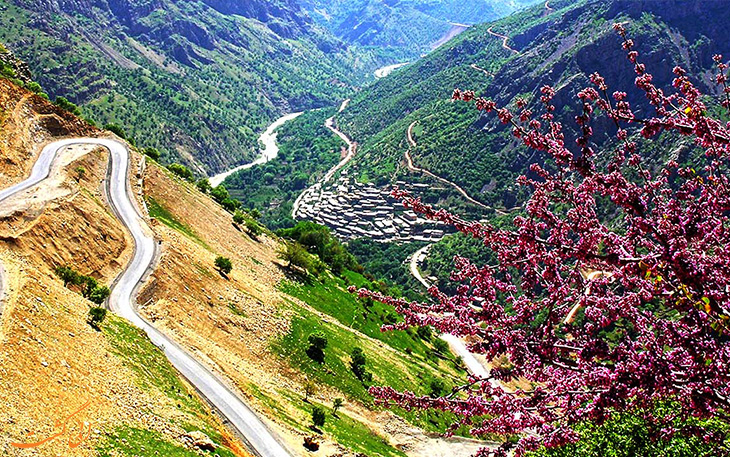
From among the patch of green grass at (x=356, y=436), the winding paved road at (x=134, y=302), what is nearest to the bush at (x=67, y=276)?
the winding paved road at (x=134, y=302)

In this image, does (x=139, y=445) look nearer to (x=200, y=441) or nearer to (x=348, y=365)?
(x=200, y=441)

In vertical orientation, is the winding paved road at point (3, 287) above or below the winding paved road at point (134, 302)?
below

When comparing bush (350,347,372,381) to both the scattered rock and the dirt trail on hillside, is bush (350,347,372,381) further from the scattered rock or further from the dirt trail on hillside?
the dirt trail on hillside

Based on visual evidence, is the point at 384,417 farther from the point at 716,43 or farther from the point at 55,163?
the point at 716,43

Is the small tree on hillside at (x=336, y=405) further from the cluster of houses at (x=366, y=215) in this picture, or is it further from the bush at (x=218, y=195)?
the cluster of houses at (x=366, y=215)

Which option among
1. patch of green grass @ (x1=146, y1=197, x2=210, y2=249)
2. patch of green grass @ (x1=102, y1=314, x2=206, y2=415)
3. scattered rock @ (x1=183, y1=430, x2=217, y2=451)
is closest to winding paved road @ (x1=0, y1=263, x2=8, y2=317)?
patch of green grass @ (x1=102, y1=314, x2=206, y2=415)

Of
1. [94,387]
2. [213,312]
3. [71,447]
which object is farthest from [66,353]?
[213,312]
